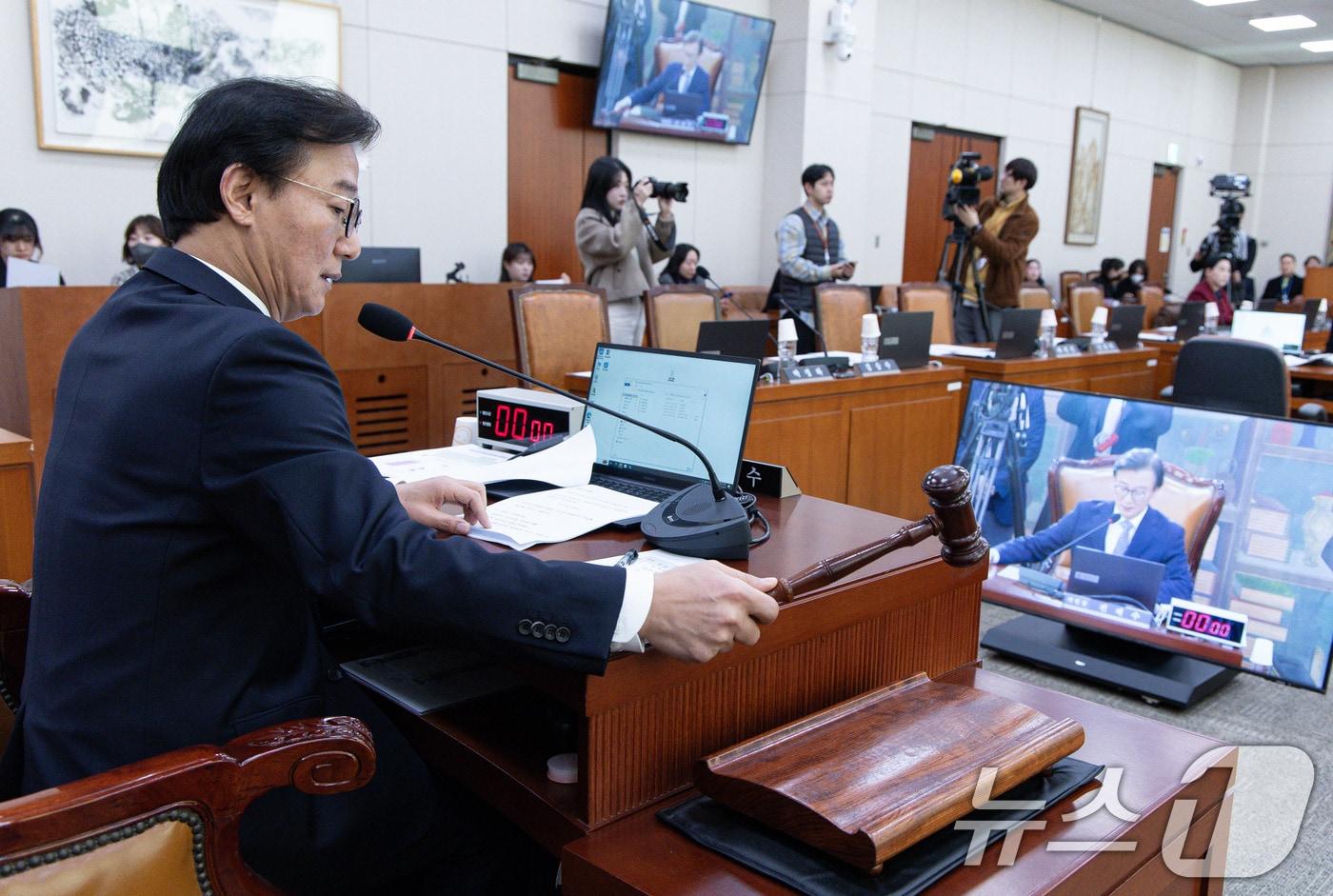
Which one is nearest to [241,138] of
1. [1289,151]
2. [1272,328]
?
[1272,328]

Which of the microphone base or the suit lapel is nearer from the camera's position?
the suit lapel

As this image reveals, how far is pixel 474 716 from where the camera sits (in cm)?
124

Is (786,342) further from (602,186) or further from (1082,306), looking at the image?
(1082,306)

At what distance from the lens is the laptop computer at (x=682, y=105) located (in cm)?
645

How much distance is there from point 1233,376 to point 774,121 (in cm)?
443

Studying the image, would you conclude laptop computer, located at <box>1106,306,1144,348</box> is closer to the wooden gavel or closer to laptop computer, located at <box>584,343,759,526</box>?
laptop computer, located at <box>584,343,759,526</box>

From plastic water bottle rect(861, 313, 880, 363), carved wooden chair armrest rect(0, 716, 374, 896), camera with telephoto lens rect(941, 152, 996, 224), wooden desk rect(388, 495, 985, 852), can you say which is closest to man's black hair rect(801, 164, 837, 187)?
camera with telephoto lens rect(941, 152, 996, 224)

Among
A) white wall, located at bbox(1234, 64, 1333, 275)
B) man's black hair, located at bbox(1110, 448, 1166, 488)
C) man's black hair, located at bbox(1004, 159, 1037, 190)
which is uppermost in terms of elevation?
white wall, located at bbox(1234, 64, 1333, 275)

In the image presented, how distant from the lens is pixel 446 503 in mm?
1323

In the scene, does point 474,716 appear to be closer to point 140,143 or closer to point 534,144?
point 140,143

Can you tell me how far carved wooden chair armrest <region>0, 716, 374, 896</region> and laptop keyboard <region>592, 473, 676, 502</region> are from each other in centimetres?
64

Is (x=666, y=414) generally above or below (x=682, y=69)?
below

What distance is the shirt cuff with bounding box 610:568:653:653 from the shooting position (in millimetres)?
935

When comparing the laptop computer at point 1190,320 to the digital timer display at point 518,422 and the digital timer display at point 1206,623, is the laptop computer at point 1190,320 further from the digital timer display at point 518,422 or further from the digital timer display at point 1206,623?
the digital timer display at point 518,422
